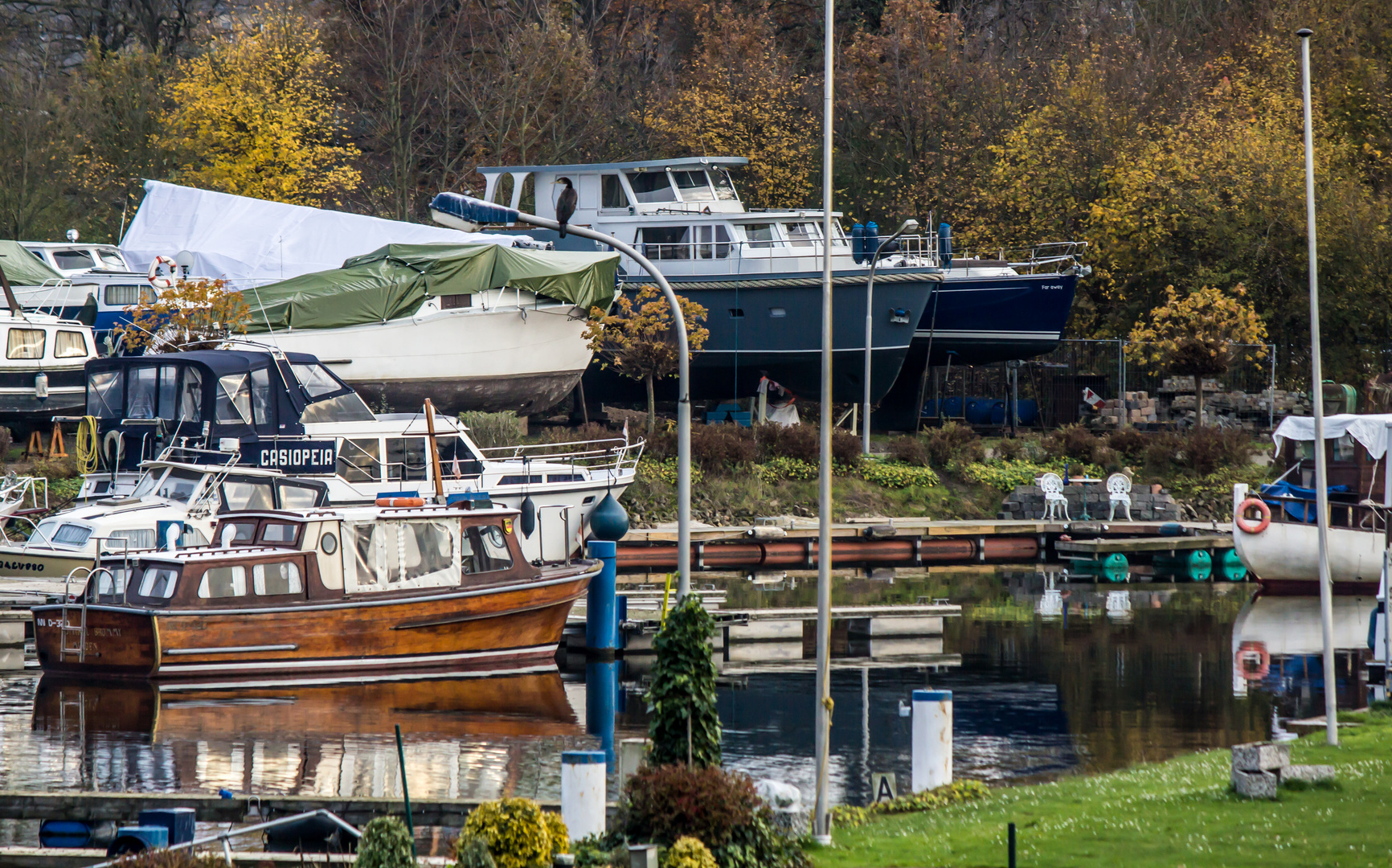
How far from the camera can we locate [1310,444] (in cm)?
3325

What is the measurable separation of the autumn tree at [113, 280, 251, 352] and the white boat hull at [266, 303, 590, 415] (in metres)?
1.11

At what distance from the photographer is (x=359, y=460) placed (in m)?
27.7

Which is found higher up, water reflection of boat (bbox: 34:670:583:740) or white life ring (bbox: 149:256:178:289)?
white life ring (bbox: 149:256:178:289)

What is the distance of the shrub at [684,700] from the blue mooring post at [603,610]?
453 inches

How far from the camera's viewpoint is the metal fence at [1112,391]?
4533cm

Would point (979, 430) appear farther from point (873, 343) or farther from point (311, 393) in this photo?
point (311, 393)

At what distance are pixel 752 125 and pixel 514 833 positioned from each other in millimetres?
46880

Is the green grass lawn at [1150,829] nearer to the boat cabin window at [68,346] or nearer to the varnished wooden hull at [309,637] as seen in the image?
the varnished wooden hull at [309,637]

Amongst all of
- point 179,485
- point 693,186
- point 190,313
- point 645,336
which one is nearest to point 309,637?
point 179,485

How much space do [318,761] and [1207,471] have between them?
1218 inches

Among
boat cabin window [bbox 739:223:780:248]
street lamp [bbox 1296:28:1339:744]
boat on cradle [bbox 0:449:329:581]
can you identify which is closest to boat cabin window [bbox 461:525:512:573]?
boat on cradle [bbox 0:449:329:581]

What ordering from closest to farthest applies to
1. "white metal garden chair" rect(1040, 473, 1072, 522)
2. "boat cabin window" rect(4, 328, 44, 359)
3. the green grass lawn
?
the green grass lawn, "boat cabin window" rect(4, 328, 44, 359), "white metal garden chair" rect(1040, 473, 1072, 522)

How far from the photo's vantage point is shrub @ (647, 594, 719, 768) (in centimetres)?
1092

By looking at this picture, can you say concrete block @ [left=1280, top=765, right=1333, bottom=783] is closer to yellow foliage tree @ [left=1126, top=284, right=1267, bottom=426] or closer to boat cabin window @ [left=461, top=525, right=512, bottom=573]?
boat cabin window @ [left=461, top=525, right=512, bottom=573]
